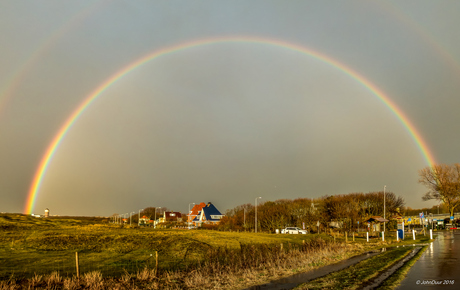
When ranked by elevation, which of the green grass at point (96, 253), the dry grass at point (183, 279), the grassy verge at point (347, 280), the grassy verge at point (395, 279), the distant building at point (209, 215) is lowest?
Result: the distant building at point (209, 215)

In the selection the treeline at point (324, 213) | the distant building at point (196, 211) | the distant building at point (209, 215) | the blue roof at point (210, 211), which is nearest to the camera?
the treeline at point (324, 213)

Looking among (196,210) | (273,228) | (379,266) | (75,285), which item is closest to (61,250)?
(75,285)

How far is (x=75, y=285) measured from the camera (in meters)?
20.2

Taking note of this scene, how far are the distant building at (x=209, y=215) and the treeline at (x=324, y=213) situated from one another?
46097mm

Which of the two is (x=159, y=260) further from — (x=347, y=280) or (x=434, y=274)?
(x=434, y=274)

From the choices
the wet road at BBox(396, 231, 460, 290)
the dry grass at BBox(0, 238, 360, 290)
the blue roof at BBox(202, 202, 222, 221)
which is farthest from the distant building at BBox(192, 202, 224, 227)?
the wet road at BBox(396, 231, 460, 290)

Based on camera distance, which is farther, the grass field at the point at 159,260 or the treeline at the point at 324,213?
the treeline at the point at 324,213

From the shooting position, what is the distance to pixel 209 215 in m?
156

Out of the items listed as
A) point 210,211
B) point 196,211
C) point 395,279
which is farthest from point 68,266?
point 196,211

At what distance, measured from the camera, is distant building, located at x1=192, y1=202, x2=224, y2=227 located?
154625 mm

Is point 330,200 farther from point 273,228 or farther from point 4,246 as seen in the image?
point 4,246

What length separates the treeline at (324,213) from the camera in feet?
277

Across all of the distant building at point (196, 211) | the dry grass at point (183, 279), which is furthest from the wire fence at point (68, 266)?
the distant building at point (196, 211)

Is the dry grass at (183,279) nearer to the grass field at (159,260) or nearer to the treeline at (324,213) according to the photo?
the grass field at (159,260)
